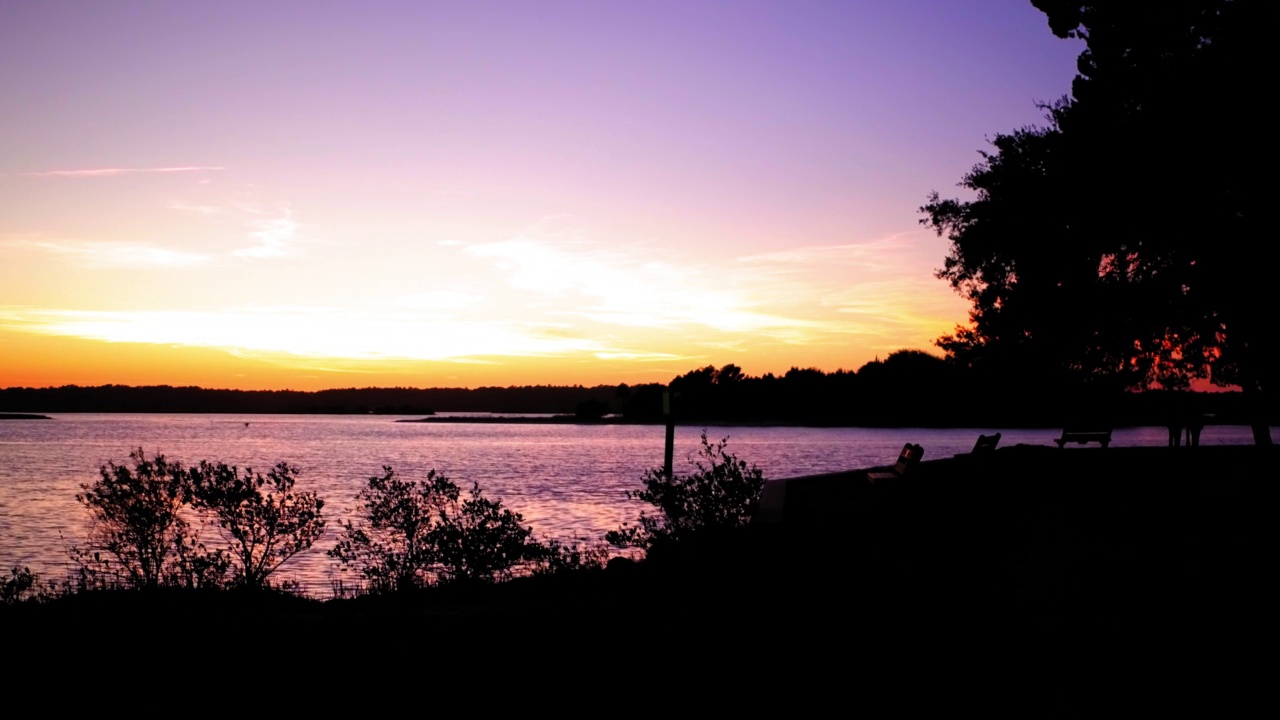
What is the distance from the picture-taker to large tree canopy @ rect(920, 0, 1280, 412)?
2470cm

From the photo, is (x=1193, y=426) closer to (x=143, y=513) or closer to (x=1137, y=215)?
(x=1137, y=215)

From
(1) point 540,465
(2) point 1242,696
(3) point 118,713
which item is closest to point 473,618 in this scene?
(3) point 118,713

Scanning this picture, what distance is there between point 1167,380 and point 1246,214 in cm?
624

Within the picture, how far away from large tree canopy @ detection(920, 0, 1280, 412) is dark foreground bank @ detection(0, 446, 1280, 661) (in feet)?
31.9

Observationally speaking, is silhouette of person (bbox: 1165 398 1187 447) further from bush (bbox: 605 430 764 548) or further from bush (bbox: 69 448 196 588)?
bush (bbox: 69 448 196 588)

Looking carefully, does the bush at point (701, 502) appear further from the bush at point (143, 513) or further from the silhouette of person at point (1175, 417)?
the silhouette of person at point (1175, 417)

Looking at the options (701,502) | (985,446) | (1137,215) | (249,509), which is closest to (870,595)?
(701,502)

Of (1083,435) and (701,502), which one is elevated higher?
(1083,435)

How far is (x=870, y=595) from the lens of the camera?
11.1m

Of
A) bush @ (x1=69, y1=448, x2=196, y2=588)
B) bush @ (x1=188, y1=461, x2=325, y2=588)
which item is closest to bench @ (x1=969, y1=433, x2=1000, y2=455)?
bush @ (x1=188, y1=461, x2=325, y2=588)

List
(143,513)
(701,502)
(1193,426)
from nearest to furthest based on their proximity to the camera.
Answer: (701,502)
(143,513)
(1193,426)

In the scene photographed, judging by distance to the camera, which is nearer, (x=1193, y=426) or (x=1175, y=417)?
(x=1175, y=417)

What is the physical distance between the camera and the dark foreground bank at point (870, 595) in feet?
31.7

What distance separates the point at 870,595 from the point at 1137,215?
63.0 feet
